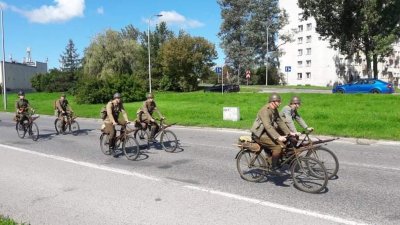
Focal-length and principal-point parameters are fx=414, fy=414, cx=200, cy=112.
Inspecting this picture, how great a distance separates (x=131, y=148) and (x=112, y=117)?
95 centimetres

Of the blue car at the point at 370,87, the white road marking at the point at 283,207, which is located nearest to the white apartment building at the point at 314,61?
the blue car at the point at 370,87

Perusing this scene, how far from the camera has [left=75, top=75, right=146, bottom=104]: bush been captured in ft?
119

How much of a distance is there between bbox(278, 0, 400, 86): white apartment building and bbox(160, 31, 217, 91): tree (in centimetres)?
1698

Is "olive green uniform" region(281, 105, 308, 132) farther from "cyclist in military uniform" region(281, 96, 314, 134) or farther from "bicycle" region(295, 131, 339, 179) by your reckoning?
"bicycle" region(295, 131, 339, 179)

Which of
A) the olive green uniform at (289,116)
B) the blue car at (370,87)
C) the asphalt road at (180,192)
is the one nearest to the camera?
the asphalt road at (180,192)

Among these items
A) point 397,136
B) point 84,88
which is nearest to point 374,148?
point 397,136

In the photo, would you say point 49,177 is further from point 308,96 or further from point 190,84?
point 190,84

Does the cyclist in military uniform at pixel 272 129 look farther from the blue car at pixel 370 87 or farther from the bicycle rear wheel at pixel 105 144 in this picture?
the blue car at pixel 370 87

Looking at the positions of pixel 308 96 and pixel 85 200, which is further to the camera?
pixel 308 96

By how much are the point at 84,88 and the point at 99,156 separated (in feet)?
87.6

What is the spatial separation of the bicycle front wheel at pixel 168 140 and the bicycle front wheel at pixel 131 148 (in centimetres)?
136

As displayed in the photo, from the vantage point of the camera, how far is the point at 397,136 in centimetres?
1391

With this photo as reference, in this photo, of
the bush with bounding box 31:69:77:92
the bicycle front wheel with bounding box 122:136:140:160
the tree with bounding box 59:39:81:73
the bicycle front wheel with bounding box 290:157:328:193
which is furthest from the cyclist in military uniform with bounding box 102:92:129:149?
the tree with bounding box 59:39:81:73

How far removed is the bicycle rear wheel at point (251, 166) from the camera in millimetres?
7797
